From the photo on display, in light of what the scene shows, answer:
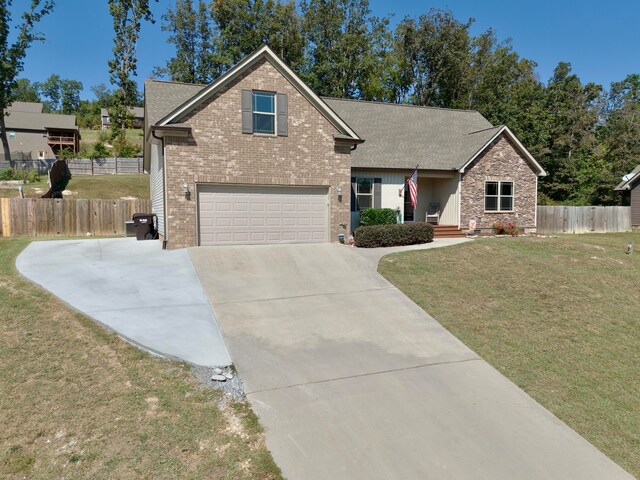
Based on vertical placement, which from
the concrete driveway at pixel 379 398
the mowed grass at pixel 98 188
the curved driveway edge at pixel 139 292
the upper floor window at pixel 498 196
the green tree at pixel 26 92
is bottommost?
the concrete driveway at pixel 379 398

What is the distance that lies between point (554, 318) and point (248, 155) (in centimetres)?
1006

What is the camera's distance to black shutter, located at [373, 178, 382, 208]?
63.1 feet

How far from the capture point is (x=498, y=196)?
2075cm

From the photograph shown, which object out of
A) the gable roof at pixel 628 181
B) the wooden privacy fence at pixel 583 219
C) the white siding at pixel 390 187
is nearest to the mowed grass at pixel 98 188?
the white siding at pixel 390 187

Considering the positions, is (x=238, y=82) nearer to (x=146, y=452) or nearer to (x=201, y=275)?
(x=201, y=275)

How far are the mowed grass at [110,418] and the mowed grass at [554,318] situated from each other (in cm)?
437

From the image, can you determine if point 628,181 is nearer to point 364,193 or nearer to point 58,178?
point 364,193

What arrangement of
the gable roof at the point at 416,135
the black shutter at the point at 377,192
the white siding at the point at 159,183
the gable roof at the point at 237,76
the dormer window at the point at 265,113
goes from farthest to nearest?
the gable roof at the point at 416,135 < the black shutter at the point at 377,192 < the white siding at the point at 159,183 < the dormer window at the point at 265,113 < the gable roof at the point at 237,76

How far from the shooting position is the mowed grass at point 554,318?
6000 mm

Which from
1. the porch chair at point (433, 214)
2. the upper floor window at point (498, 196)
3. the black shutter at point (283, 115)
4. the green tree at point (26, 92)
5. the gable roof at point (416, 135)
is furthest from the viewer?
the green tree at point (26, 92)

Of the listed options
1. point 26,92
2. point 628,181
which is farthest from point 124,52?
point 26,92

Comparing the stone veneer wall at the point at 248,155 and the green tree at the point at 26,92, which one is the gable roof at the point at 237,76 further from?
the green tree at the point at 26,92

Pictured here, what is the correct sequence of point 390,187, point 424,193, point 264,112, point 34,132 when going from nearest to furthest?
point 264,112 → point 390,187 → point 424,193 → point 34,132

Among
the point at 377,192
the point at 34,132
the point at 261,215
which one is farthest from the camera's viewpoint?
the point at 34,132
